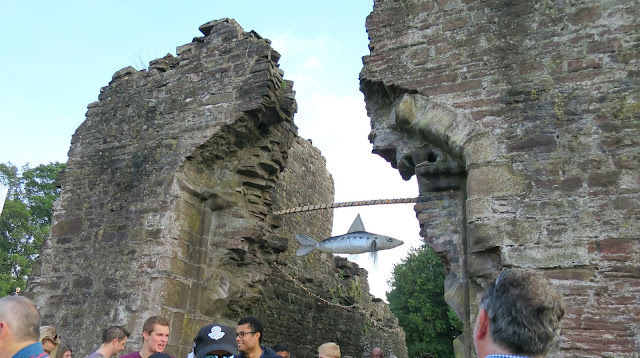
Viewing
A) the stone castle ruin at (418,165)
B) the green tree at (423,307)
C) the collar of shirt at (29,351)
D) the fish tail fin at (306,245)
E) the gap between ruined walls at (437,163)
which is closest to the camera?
the collar of shirt at (29,351)

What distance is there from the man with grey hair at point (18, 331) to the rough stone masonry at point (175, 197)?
3.81 metres

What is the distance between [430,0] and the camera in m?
5.35

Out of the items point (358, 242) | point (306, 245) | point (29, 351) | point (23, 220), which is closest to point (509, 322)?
point (29, 351)

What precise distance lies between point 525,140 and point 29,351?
154 inches

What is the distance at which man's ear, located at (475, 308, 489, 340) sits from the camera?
5.72 feet

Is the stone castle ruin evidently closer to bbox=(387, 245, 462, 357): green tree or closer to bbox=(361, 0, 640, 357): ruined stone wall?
bbox=(361, 0, 640, 357): ruined stone wall

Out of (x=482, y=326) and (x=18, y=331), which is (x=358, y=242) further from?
(x=482, y=326)

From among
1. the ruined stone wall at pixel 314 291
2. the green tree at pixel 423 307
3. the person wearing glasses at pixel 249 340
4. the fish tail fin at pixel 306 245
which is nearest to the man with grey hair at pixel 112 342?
the person wearing glasses at pixel 249 340

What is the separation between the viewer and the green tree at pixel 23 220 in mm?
23250

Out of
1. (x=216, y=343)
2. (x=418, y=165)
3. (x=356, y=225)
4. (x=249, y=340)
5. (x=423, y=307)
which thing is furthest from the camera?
(x=423, y=307)

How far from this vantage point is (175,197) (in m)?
6.43

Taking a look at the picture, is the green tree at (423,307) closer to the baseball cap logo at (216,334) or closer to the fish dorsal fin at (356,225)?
the fish dorsal fin at (356,225)

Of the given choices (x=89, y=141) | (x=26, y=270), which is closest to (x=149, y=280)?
(x=89, y=141)

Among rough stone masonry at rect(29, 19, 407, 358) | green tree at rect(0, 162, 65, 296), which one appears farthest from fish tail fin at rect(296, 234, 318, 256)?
green tree at rect(0, 162, 65, 296)
